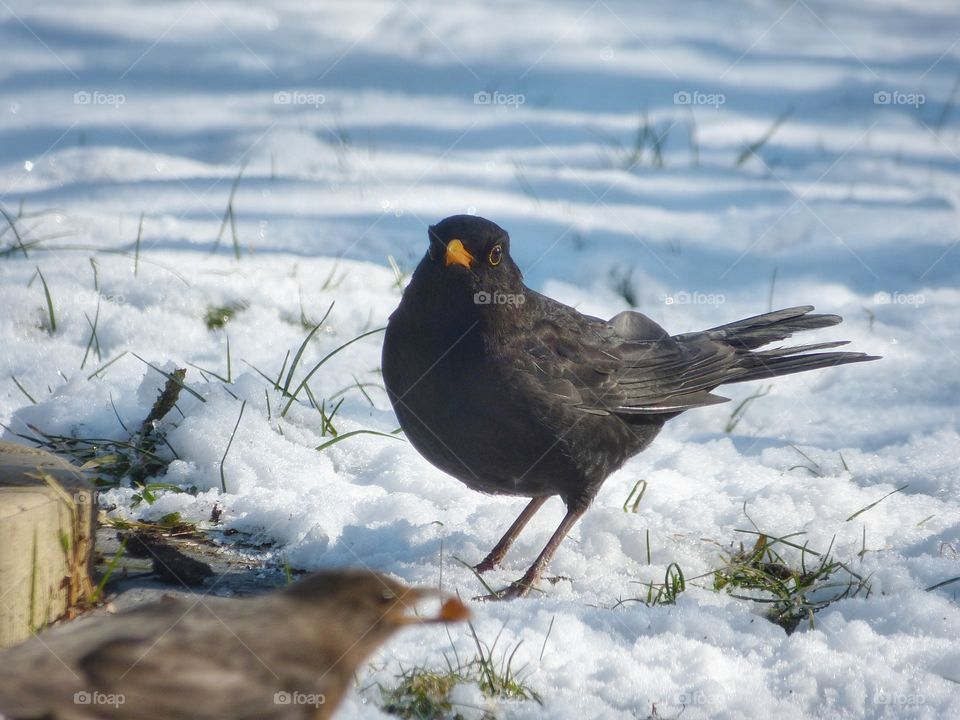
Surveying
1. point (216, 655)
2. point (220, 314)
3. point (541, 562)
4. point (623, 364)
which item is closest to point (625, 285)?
point (623, 364)

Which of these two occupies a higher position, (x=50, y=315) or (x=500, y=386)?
(x=50, y=315)

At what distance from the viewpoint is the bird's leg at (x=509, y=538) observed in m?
3.79

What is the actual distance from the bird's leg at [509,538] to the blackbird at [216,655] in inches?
56.9

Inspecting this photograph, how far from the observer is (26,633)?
8.97ft

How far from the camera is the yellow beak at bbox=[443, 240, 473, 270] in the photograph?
3.67m

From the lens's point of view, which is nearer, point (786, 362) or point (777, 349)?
point (786, 362)

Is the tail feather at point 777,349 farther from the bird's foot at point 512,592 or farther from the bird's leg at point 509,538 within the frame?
the bird's foot at point 512,592

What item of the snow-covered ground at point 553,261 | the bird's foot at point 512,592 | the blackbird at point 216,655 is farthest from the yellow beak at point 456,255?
the blackbird at point 216,655

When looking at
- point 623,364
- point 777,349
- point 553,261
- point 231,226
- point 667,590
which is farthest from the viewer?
point 553,261

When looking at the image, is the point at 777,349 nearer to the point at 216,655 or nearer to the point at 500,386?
the point at 500,386

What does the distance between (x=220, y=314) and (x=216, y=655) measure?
3.67 meters

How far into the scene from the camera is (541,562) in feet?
12.2

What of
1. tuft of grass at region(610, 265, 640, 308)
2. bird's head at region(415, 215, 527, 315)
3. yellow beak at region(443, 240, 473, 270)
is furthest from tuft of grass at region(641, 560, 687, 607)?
tuft of grass at region(610, 265, 640, 308)

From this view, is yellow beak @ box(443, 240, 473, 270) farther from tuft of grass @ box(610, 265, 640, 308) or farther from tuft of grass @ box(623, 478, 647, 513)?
tuft of grass @ box(610, 265, 640, 308)
